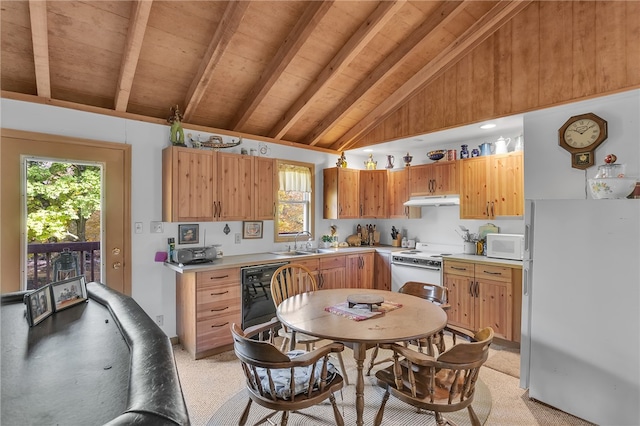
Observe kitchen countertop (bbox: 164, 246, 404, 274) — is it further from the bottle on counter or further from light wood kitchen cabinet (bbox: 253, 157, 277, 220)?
light wood kitchen cabinet (bbox: 253, 157, 277, 220)

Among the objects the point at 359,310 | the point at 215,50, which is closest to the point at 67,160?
the point at 215,50

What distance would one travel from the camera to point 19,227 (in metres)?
2.84

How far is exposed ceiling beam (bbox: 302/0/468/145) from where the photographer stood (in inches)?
127

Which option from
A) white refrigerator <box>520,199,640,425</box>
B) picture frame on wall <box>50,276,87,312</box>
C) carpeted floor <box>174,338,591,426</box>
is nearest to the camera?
picture frame on wall <box>50,276,87,312</box>

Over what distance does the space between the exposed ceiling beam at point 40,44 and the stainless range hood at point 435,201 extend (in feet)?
14.2

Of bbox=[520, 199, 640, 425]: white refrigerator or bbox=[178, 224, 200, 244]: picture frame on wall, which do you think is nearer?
bbox=[520, 199, 640, 425]: white refrigerator

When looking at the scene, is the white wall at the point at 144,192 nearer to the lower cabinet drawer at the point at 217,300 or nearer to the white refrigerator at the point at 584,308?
the lower cabinet drawer at the point at 217,300

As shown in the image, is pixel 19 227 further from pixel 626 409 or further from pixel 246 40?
→ pixel 626 409

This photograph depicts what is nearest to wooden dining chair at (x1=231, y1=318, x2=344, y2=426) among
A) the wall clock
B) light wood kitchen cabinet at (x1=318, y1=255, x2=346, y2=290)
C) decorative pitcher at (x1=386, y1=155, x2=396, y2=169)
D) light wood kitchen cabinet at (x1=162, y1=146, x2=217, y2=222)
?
light wood kitchen cabinet at (x1=162, y1=146, x2=217, y2=222)

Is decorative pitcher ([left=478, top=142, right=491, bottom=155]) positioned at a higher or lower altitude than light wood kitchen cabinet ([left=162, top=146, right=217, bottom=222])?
higher

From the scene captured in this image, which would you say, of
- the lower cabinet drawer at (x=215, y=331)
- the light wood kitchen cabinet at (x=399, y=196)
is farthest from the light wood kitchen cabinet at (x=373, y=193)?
the lower cabinet drawer at (x=215, y=331)

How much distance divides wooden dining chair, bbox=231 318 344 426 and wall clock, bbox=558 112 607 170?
2758mm

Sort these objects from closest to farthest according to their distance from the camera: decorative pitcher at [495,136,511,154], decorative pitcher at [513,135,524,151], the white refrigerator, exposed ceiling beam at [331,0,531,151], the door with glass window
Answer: the white refrigerator < the door with glass window < exposed ceiling beam at [331,0,531,151] < decorative pitcher at [513,135,524,151] < decorative pitcher at [495,136,511,154]

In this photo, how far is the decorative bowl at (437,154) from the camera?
4578mm
